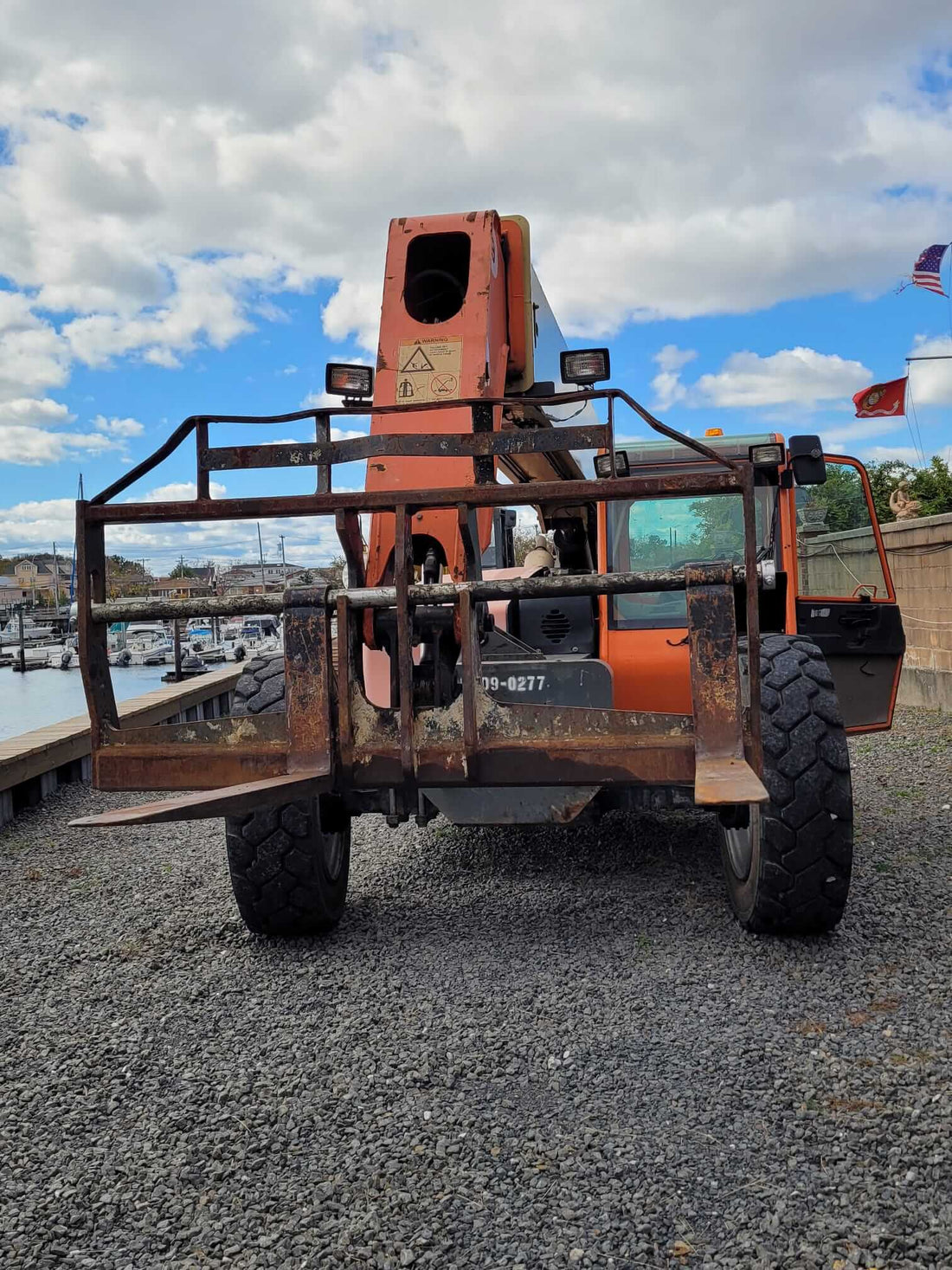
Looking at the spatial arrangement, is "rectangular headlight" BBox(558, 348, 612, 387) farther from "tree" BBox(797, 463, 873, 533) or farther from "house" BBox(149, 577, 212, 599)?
"tree" BBox(797, 463, 873, 533)

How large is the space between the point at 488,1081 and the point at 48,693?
211ft

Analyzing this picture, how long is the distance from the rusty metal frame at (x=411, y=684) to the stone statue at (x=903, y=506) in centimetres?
1919

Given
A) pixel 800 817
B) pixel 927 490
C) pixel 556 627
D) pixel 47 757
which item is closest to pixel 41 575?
pixel 927 490

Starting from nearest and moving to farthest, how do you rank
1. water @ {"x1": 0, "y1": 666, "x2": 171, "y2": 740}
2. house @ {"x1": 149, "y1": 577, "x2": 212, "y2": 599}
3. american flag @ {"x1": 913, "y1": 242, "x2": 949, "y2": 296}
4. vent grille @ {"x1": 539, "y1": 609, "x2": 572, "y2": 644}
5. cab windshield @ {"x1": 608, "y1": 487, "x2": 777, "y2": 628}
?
house @ {"x1": 149, "y1": 577, "x2": 212, "y2": 599} → vent grille @ {"x1": 539, "y1": 609, "x2": 572, "y2": 644} → cab windshield @ {"x1": 608, "y1": 487, "x2": 777, "y2": 628} → american flag @ {"x1": 913, "y1": 242, "x2": 949, "y2": 296} → water @ {"x1": 0, "y1": 666, "x2": 171, "y2": 740}

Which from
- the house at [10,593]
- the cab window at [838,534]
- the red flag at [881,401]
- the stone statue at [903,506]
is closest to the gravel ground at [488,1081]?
the cab window at [838,534]

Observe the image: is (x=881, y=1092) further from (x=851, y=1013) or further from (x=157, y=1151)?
(x=157, y=1151)

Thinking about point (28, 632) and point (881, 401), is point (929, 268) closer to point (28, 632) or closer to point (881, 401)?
point (881, 401)

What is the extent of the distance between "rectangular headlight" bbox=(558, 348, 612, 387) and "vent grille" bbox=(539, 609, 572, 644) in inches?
63.2

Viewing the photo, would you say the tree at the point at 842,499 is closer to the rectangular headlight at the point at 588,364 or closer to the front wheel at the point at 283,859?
the rectangular headlight at the point at 588,364

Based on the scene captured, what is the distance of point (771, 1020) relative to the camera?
134 inches

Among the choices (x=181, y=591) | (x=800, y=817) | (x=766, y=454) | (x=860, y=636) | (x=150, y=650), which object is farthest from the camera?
(x=150, y=650)

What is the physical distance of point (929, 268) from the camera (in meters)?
19.7

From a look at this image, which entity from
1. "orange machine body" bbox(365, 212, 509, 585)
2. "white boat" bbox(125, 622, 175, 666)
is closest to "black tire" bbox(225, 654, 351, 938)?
"orange machine body" bbox(365, 212, 509, 585)

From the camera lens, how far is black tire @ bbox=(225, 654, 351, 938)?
13.7 ft
